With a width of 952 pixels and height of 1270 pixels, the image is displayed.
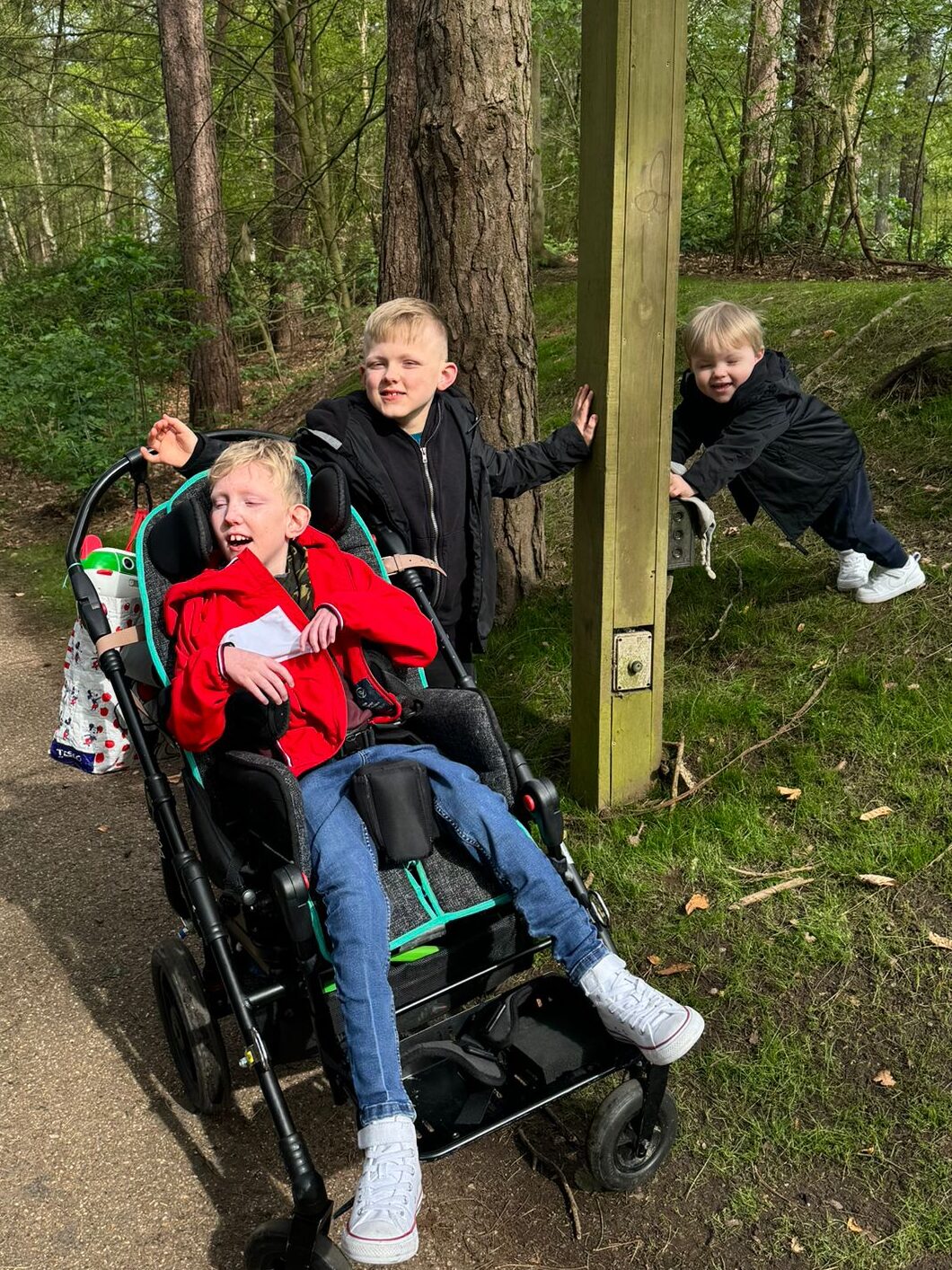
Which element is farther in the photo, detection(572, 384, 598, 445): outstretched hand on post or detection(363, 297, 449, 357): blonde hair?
detection(572, 384, 598, 445): outstretched hand on post

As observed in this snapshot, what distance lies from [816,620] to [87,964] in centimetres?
329

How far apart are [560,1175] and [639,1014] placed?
1.95 ft

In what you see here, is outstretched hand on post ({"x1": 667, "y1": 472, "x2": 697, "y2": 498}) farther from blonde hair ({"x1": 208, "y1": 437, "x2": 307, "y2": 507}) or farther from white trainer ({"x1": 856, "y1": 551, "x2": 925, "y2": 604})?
blonde hair ({"x1": 208, "y1": 437, "x2": 307, "y2": 507})

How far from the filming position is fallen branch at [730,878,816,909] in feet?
11.7

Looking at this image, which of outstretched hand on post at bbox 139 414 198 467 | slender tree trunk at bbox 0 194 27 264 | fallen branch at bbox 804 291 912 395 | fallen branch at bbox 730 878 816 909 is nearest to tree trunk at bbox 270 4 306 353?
slender tree trunk at bbox 0 194 27 264

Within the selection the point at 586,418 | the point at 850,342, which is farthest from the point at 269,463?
the point at 850,342

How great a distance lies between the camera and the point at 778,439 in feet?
14.6

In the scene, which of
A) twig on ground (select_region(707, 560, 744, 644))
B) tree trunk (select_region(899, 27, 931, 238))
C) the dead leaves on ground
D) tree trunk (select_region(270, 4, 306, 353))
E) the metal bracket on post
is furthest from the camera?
tree trunk (select_region(270, 4, 306, 353))

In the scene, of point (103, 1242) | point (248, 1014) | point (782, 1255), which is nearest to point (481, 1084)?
point (248, 1014)

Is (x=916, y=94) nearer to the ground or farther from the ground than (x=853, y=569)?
farther from the ground

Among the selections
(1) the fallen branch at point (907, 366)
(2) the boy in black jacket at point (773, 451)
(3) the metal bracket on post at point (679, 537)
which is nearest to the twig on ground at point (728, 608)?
(2) the boy in black jacket at point (773, 451)

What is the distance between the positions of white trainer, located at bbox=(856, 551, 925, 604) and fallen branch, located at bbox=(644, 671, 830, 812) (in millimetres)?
527

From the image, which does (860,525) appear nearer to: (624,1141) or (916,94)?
(624,1141)

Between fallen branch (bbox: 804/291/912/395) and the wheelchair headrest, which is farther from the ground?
the wheelchair headrest
